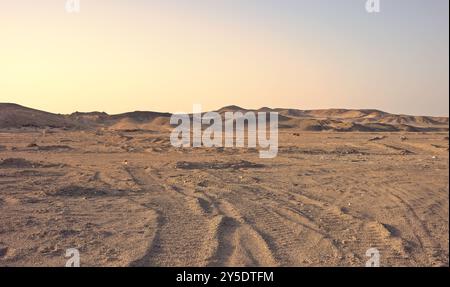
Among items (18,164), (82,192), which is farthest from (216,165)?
(82,192)

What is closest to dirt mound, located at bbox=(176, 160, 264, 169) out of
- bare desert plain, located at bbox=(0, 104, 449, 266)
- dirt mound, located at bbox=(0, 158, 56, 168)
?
bare desert plain, located at bbox=(0, 104, 449, 266)

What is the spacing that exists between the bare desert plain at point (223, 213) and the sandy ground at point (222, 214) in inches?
0.6

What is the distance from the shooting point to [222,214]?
6980 mm

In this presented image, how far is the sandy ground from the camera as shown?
16.7 feet

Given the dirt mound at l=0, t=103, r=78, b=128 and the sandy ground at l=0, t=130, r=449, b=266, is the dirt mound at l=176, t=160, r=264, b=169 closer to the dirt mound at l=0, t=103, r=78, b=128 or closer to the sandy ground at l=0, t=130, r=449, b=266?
the sandy ground at l=0, t=130, r=449, b=266

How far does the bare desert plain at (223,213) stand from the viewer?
509 cm

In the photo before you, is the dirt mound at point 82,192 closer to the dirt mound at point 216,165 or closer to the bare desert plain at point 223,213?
the bare desert plain at point 223,213

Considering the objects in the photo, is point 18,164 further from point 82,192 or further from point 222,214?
point 222,214

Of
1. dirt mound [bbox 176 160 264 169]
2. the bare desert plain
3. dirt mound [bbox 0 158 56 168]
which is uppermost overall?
dirt mound [bbox 0 158 56 168]

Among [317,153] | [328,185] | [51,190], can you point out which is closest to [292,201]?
[328,185]

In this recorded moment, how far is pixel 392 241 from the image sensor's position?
5492mm

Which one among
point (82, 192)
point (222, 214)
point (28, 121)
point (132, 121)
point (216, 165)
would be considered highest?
point (132, 121)

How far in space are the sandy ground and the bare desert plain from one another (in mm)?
16

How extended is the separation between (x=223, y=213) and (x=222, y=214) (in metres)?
0.08
